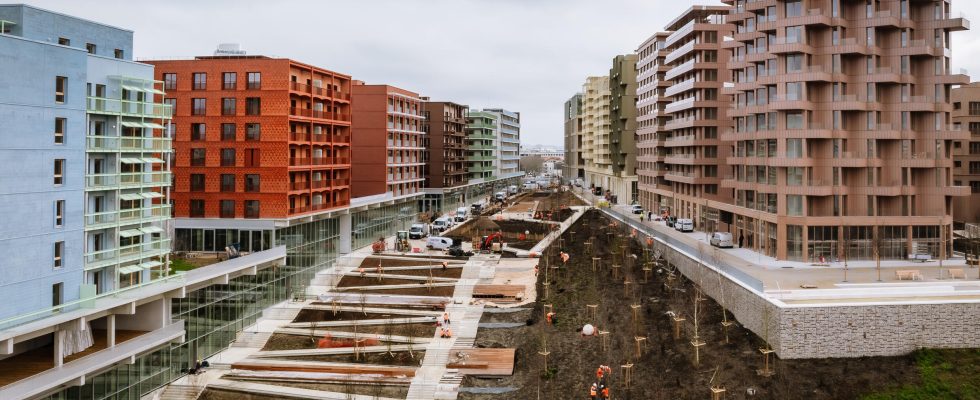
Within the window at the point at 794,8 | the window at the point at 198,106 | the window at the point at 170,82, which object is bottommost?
the window at the point at 198,106

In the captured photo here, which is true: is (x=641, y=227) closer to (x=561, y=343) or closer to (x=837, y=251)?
(x=837, y=251)

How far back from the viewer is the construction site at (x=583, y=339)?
3672 cm

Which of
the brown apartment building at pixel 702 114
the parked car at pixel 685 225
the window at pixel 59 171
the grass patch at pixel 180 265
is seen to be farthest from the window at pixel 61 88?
the parked car at pixel 685 225

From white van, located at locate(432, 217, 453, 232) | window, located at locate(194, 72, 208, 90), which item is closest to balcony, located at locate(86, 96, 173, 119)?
window, located at locate(194, 72, 208, 90)

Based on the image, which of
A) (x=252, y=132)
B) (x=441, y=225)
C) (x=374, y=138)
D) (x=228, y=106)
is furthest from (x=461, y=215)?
(x=228, y=106)

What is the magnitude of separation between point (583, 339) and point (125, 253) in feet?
97.3

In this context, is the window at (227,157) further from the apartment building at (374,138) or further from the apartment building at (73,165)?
the apartment building at (374,138)

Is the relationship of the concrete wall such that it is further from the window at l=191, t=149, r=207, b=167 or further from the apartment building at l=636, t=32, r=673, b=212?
the apartment building at l=636, t=32, r=673, b=212

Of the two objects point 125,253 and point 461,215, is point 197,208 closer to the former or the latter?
point 125,253

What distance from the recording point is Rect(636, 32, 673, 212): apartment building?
321 feet

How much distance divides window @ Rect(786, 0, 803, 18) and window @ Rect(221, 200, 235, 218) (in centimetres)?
5143

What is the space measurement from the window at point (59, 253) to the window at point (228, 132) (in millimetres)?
26493

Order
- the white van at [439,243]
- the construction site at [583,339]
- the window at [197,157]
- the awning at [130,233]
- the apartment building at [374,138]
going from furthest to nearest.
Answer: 1. the apartment building at [374,138]
2. the white van at [439,243]
3. the window at [197,157]
4. the awning at [130,233]
5. the construction site at [583,339]

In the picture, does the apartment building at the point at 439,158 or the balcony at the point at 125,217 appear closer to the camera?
the balcony at the point at 125,217
